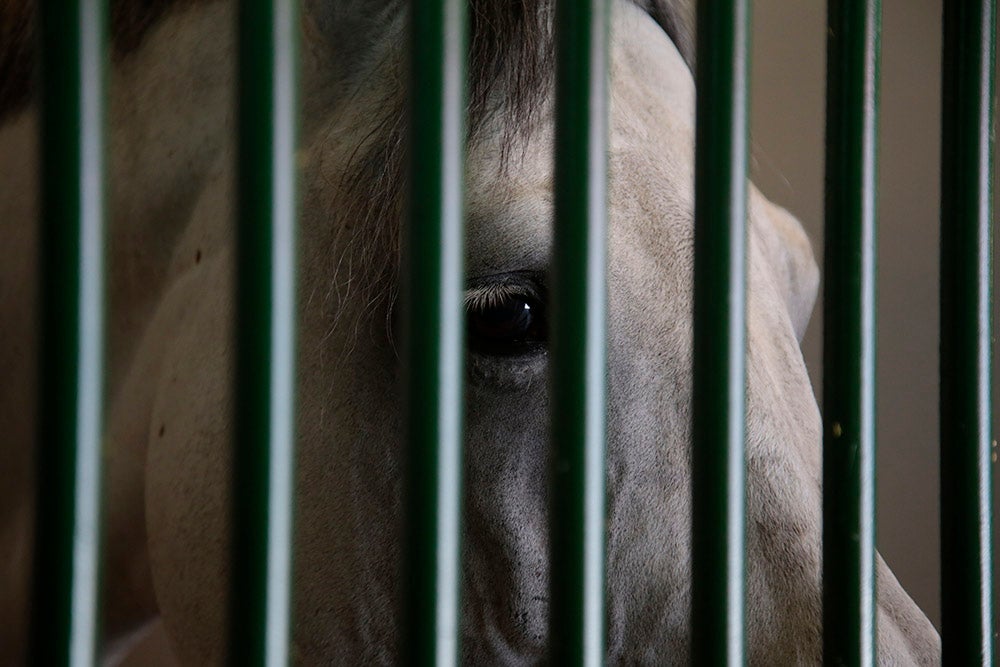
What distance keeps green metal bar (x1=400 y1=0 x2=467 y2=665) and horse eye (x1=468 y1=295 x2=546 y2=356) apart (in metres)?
0.36

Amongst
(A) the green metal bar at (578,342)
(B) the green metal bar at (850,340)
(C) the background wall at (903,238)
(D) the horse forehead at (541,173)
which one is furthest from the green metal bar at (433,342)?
(C) the background wall at (903,238)

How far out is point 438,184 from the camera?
263mm

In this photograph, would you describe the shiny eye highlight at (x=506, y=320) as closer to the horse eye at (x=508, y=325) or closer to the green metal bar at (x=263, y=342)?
the horse eye at (x=508, y=325)

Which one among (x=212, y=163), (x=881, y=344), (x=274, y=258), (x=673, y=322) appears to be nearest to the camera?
(x=274, y=258)

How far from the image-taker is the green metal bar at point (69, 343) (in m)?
0.24

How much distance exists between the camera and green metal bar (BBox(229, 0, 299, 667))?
0.25m

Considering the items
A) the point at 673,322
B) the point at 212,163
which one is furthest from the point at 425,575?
the point at 212,163

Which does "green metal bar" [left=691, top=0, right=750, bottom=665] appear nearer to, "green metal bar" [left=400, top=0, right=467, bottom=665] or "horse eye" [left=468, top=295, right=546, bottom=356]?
"green metal bar" [left=400, top=0, right=467, bottom=665]

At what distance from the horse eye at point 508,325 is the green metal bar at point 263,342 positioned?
0.37 m

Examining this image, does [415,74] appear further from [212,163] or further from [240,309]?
[212,163]

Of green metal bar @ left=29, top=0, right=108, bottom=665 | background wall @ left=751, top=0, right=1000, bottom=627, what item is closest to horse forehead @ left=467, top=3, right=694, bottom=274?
green metal bar @ left=29, top=0, right=108, bottom=665

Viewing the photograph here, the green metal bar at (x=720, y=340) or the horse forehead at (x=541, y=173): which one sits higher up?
the horse forehead at (x=541, y=173)

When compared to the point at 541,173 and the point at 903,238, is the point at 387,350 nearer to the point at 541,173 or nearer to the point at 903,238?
the point at 541,173

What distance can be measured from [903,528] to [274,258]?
2198 millimetres
